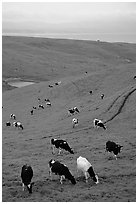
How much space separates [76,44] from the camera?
122 metres

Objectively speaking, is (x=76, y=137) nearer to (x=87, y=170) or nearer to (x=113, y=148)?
(x=113, y=148)

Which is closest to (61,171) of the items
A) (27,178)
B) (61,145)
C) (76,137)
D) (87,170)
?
(87,170)

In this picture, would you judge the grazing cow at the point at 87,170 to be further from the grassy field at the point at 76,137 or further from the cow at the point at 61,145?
the cow at the point at 61,145

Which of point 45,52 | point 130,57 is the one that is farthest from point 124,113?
point 130,57

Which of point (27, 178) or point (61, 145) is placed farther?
point (61, 145)

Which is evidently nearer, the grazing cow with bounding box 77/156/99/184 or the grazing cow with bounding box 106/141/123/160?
the grazing cow with bounding box 77/156/99/184

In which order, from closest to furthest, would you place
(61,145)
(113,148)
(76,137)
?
(113,148), (61,145), (76,137)

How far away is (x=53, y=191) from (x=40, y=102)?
26.6 metres

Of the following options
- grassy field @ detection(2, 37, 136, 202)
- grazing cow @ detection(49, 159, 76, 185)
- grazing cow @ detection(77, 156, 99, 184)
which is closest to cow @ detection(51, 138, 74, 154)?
grassy field @ detection(2, 37, 136, 202)

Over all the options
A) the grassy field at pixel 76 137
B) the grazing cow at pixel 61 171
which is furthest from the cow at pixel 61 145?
the grazing cow at pixel 61 171

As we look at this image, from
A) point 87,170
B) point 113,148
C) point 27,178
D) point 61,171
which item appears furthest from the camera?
point 113,148

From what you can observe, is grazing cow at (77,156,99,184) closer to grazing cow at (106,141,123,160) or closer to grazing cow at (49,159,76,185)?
grazing cow at (49,159,76,185)

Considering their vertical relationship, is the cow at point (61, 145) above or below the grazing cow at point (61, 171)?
above

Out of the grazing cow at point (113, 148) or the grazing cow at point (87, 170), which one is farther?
the grazing cow at point (113, 148)
